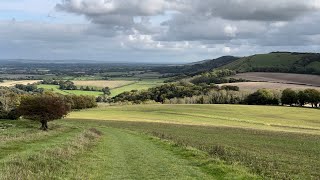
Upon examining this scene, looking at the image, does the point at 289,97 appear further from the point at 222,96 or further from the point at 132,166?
the point at 132,166

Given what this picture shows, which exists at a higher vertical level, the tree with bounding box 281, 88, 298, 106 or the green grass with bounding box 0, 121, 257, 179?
the green grass with bounding box 0, 121, 257, 179

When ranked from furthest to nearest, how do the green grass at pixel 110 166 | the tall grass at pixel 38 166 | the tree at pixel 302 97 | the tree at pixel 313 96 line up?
the tree at pixel 302 97, the tree at pixel 313 96, the green grass at pixel 110 166, the tall grass at pixel 38 166

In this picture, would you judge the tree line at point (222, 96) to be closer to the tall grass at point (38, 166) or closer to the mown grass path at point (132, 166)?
the mown grass path at point (132, 166)

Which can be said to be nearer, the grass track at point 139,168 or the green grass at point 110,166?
the green grass at point 110,166

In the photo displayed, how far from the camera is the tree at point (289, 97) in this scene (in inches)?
5340

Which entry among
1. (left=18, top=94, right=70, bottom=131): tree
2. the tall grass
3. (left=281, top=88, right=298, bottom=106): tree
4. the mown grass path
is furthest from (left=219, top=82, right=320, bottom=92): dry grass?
the tall grass

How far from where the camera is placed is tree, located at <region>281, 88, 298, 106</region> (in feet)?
445

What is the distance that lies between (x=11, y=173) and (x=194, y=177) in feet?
26.4

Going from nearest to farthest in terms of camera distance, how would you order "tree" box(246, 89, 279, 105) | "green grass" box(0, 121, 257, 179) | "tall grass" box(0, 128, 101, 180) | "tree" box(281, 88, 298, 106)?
"tall grass" box(0, 128, 101, 180)
"green grass" box(0, 121, 257, 179)
"tree" box(281, 88, 298, 106)
"tree" box(246, 89, 279, 105)

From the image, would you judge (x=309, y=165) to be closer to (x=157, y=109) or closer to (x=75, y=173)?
(x=75, y=173)

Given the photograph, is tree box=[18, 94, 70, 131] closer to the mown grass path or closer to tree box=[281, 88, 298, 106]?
the mown grass path

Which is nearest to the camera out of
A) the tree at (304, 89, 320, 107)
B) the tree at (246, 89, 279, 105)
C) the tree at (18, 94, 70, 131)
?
the tree at (18, 94, 70, 131)

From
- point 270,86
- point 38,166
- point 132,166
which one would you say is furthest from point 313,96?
point 38,166

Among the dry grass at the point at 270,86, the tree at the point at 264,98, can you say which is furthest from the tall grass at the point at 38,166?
the dry grass at the point at 270,86
